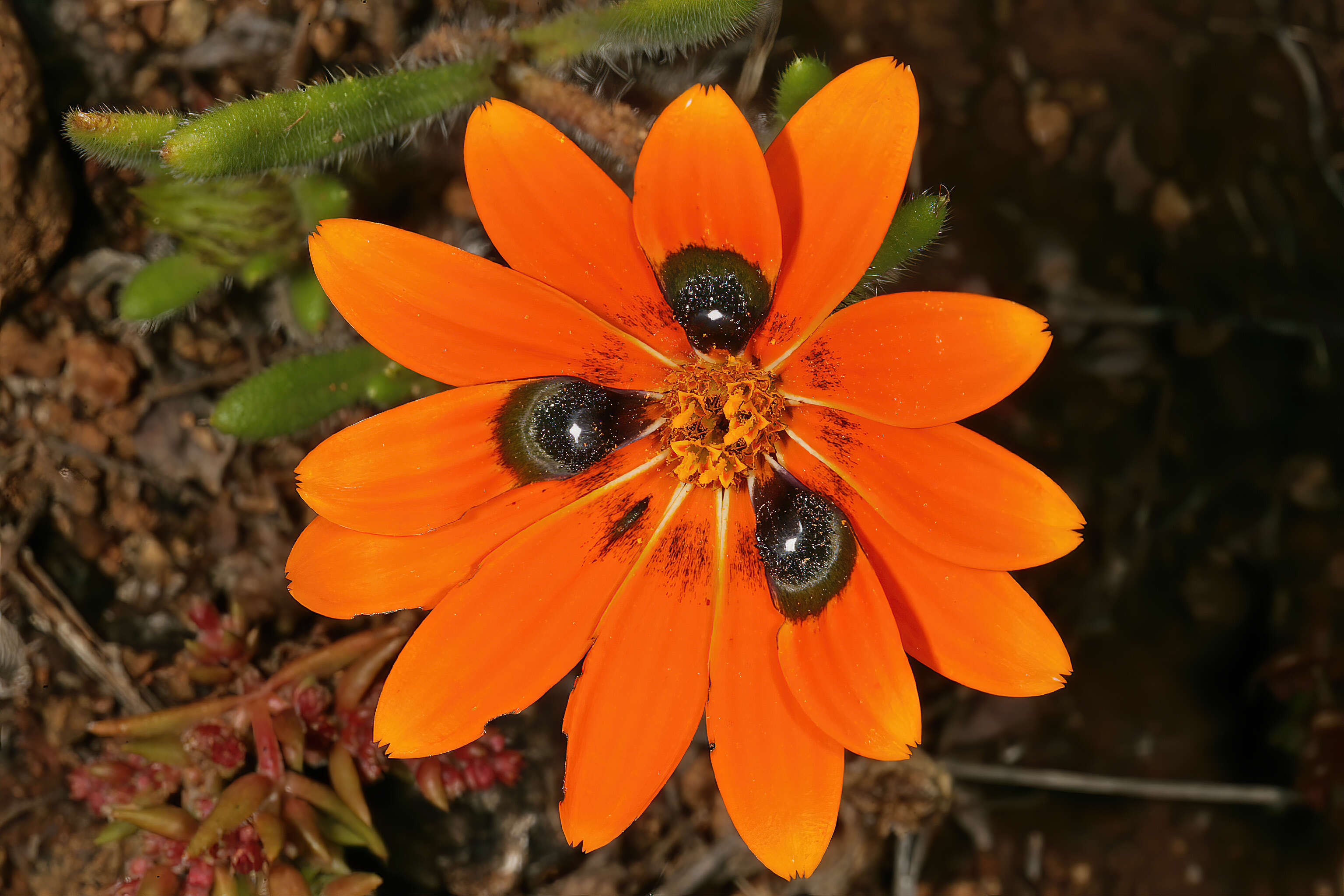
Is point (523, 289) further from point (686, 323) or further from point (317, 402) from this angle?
point (317, 402)

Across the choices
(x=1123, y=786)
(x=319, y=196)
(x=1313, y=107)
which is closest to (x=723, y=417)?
(x=319, y=196)

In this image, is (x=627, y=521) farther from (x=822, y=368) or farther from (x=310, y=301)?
(x=310, y=301)

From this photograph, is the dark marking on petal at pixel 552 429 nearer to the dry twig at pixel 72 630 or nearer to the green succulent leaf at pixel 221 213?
the green succulent leaf at pixel 221 213

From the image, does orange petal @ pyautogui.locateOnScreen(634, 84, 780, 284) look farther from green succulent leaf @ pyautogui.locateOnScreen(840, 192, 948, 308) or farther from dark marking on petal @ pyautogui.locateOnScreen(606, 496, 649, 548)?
dark marking on petal @ pyautogui.locateOnScreen(606, 496, 649, 548)

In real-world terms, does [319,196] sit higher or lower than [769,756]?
higher

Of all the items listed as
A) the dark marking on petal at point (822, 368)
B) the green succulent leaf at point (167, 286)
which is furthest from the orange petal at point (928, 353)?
the green succulent leaf at point (167, 286)

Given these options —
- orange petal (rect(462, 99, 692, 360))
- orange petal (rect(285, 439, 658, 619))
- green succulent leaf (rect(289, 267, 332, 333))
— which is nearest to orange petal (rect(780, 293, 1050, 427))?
orange petal (rect(462, 99, 692, 360))

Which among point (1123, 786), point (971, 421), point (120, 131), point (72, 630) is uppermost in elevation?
point (120, 131)
